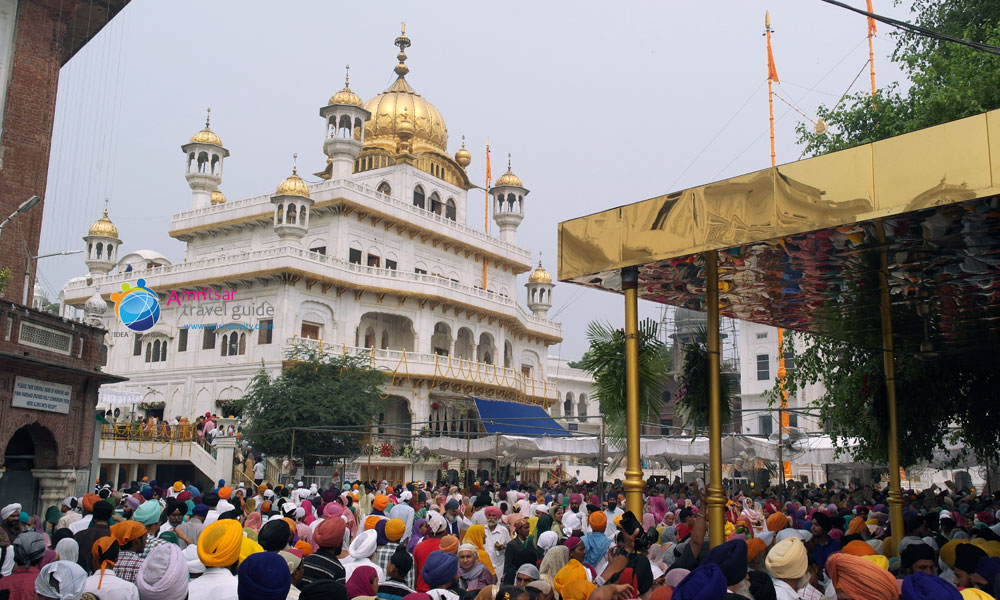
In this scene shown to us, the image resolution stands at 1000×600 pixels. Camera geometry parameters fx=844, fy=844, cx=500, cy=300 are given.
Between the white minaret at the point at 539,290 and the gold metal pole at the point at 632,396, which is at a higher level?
the white minaret at the point at 539,290

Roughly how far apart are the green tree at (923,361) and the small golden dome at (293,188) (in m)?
24.7

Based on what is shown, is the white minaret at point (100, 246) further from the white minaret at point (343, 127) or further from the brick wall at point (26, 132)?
the brick wall at point (26, 132)

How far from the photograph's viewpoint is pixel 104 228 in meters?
43.3

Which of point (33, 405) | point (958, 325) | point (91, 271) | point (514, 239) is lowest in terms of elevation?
point (33, 405)

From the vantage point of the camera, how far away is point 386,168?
45.4 metres

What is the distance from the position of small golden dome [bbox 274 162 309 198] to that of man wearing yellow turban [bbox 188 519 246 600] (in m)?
32.5

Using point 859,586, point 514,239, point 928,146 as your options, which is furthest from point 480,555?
point 514,239

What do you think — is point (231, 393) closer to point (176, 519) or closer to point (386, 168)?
point (386, 168)

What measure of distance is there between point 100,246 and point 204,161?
687 centimetres

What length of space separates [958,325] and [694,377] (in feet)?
13.4

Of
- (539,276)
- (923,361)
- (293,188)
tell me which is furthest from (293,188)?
(923,361)

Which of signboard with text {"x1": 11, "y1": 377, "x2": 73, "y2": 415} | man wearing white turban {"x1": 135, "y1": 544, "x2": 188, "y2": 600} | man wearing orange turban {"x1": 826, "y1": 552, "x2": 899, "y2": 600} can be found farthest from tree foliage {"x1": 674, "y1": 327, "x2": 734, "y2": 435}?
signboard with text {"x1": 11, "y1": 377, "x2": 73, "y2": 415}

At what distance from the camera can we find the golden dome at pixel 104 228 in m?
43.1

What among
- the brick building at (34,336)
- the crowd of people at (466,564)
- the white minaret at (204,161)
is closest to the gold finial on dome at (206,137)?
the white minaret at (204,161)
